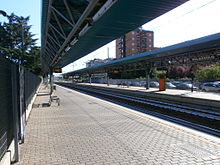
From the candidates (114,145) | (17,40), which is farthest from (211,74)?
(114,145)

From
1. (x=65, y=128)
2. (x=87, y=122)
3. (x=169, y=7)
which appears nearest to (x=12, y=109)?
(x=65, y=128)

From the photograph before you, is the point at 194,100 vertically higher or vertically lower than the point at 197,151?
higher

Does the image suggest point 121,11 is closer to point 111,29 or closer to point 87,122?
point 111,29

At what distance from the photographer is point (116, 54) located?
130000 millimetres

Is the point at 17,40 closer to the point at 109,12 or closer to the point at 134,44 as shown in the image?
the point at 109,12

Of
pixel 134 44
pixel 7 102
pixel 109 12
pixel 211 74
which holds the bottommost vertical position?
pixel 7 102

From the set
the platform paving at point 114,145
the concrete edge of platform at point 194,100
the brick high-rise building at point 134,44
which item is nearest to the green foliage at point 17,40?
the concrete edge of platform at point 194,100

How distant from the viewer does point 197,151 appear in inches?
202

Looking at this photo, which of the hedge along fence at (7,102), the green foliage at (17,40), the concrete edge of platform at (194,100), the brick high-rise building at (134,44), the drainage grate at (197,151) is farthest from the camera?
→ the brick high-rise building at (134,44)

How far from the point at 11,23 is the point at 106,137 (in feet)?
137

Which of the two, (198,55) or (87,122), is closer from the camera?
(87,122)

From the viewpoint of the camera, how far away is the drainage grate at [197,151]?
4.87 metres

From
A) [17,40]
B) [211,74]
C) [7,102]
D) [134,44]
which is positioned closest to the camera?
[7,102]

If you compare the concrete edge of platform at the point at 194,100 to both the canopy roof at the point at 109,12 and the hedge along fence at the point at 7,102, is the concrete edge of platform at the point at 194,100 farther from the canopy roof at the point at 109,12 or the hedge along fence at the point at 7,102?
the hedge along fence at the point at 7,102
